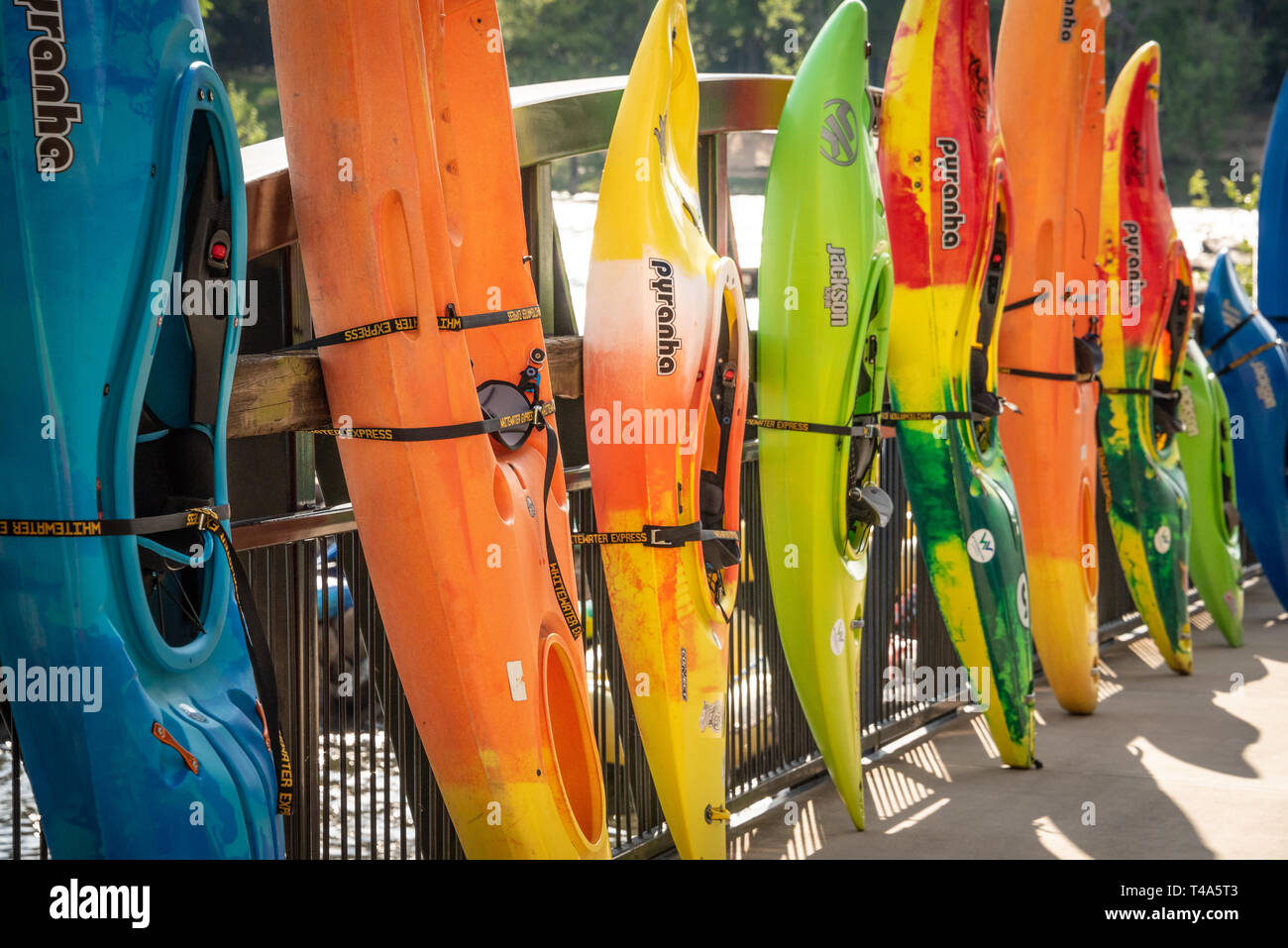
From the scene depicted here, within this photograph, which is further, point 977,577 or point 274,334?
point 977,577

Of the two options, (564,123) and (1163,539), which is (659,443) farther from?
(1163,539)

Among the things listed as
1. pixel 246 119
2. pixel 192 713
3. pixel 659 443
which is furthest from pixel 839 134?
pixel 246 119

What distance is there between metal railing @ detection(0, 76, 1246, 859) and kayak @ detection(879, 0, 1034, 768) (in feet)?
1.24

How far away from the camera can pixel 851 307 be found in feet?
13.0

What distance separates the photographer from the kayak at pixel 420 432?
2.64 meters

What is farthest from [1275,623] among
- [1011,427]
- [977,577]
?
[977,577]

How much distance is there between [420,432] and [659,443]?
776mm

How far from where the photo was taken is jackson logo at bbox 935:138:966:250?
14.6ft

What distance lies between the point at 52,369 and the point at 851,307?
94.7 inches

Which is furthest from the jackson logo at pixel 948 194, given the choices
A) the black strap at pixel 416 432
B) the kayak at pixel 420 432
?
the black strap at pixel 416 432

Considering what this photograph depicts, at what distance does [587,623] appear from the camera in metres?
4.07

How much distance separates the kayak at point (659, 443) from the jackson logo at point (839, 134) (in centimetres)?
67

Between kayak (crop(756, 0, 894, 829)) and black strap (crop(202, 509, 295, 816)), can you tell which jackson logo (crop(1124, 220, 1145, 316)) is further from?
black strap (crop(202, 509, 295, 816))
